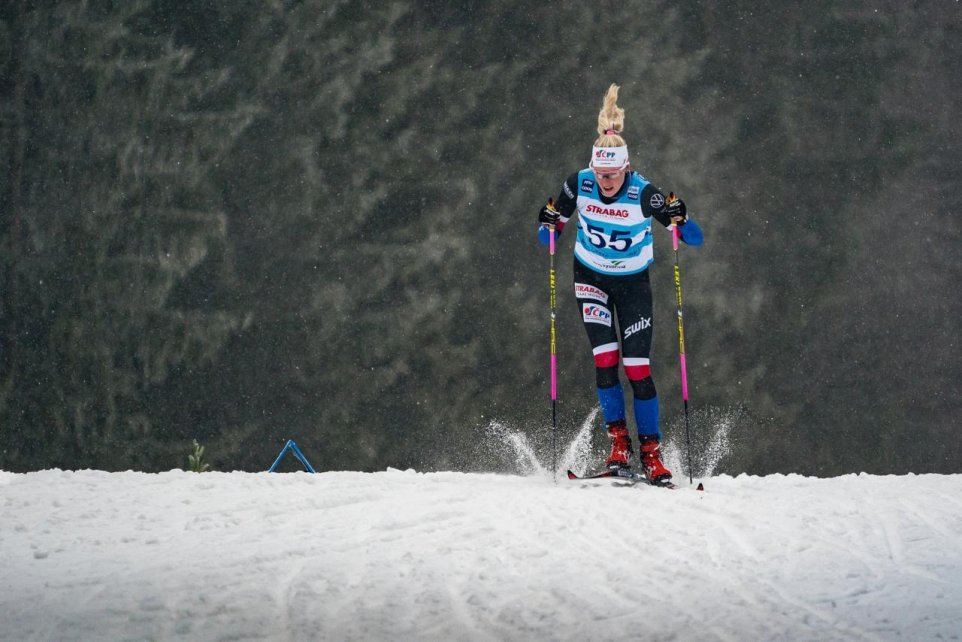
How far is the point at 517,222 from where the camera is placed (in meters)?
6.43

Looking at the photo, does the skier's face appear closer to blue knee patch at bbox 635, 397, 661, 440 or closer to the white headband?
the white headband

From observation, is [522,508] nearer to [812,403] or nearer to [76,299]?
[812,403]

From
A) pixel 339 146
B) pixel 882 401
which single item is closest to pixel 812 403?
pixel 882 401

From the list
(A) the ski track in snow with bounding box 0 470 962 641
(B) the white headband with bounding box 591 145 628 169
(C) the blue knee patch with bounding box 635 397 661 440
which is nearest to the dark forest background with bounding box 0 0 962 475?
(C) the blue knee patch with bounding box 635 397 661 440

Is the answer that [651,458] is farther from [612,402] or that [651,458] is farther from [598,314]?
[598,314]

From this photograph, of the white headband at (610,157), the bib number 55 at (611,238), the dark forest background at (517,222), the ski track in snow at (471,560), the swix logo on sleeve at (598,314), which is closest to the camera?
the ski track in snow at (471,560)

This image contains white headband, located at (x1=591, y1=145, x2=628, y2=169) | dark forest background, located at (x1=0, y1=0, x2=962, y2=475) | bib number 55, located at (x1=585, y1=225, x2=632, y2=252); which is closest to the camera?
white headband, located at (x1=591, y1=145, x2=628, y2=169)

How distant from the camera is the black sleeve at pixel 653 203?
5.23 m

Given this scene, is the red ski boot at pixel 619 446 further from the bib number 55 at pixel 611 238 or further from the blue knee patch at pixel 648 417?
the bib number 55 at pixel 611 238

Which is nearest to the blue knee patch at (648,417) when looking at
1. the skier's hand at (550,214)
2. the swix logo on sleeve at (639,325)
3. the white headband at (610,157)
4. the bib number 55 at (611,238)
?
the swix logo on sleeve at (639,325)

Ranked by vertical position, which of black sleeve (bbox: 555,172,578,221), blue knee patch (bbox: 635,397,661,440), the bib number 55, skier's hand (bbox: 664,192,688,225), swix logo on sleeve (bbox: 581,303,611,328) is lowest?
blue knee patch (bbox: 635,397,661,440)

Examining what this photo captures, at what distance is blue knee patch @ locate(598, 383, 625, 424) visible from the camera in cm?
545

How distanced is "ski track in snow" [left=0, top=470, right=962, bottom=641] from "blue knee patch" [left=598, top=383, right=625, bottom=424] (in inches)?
16.3

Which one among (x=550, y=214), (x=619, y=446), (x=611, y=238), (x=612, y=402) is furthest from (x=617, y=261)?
(x=619, y=446)
